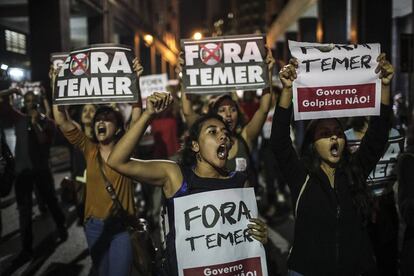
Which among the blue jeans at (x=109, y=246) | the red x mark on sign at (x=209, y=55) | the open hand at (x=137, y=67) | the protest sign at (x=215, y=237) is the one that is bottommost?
the blue jeans at (x=109, y=246)

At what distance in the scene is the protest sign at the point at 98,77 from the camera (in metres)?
4.23

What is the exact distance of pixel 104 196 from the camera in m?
4.12

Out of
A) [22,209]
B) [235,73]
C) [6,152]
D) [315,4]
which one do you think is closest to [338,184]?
[235,73]

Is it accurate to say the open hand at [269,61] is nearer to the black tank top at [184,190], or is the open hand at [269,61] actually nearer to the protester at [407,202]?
the protester at [407,202]

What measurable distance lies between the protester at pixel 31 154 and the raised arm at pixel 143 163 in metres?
3.98

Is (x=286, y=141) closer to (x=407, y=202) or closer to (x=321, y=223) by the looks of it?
(x=321, y=223)

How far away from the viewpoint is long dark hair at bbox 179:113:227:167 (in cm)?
320

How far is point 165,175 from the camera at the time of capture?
3.05 m

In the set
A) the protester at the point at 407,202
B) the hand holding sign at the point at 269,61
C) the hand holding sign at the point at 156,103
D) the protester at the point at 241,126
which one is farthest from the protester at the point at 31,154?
the protester at the point at 407,202

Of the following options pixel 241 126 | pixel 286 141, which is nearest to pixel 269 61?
pixel 241 126

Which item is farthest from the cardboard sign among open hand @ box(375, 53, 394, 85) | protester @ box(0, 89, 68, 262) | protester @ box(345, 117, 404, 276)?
protester @ box(0, 89, 68, 262)

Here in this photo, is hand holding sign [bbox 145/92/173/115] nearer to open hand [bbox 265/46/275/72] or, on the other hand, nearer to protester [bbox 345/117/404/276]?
open hand [bbox 265/46/275/72]

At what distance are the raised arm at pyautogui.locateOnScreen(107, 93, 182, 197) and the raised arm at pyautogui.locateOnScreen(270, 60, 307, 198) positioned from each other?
2.20 feet

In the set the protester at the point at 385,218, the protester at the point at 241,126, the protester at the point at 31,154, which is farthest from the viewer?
the protester at the point at 31,154
